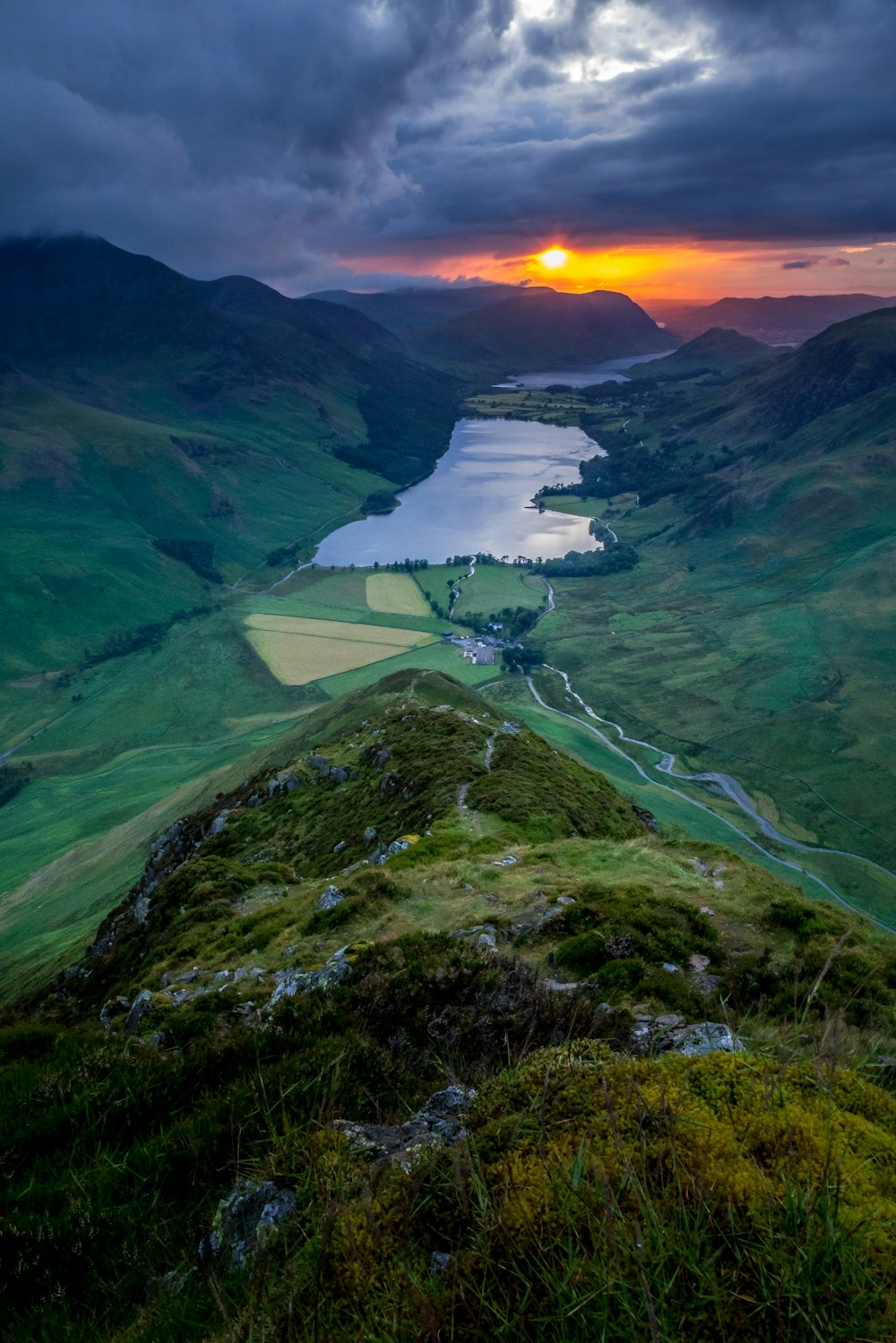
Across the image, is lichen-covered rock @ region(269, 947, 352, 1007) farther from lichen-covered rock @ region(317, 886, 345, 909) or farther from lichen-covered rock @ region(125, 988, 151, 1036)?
lichen-covered rock @ region(317, 886, 345, 909)

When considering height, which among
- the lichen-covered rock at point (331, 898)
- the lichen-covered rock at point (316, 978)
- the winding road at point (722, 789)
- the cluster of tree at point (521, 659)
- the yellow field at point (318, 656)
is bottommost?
the winding road at point (722, 789)

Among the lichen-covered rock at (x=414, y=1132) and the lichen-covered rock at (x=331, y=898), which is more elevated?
the lichen-covered rock at (x=414, y=1132)

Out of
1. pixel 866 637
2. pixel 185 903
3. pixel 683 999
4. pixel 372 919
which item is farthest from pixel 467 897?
pixel 866 637

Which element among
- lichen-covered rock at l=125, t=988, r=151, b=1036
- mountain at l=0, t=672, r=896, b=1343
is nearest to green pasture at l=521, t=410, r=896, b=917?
mountain at l=0, t=672, r=896, b=1343

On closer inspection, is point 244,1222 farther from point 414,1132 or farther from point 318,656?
point 318,656

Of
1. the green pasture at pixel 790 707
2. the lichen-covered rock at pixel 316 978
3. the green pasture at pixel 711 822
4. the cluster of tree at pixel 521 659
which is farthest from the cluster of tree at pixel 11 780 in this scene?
the lichen-covered rock at pixel 316 978

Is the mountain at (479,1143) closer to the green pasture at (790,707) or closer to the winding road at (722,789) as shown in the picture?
the winding road at (722,789)
